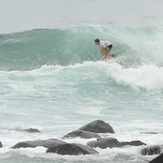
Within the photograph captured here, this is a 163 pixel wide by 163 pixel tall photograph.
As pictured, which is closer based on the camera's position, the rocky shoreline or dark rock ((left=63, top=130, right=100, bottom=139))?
the rocky shoreline

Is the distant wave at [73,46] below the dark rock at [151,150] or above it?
above

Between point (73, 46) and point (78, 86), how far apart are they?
365 inches

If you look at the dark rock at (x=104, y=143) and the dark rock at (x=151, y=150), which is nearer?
the dark rock at (x=151, y=150)

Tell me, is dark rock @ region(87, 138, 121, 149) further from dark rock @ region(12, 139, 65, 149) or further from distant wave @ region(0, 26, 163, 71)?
distant wave @ region(0, 26, 163, 71)

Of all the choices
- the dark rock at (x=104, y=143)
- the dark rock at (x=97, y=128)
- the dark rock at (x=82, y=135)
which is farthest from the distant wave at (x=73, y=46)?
the dark rock at (x=104, y=143)

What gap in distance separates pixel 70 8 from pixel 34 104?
32468mm

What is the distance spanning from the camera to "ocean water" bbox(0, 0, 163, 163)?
33.0 feet

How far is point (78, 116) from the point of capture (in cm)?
1319

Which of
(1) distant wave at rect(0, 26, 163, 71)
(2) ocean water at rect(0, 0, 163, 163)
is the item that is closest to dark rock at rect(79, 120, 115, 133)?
(2) ocean water at rect(0, 0, 163, 163)

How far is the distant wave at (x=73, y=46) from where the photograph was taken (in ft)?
77.2

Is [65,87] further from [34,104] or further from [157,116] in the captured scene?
[157,116]

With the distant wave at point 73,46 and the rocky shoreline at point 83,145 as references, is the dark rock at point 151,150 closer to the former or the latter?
the rocky shoreline at point 83,145

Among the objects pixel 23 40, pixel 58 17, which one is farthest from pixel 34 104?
pixel 58 17

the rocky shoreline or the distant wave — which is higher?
the distant wave
